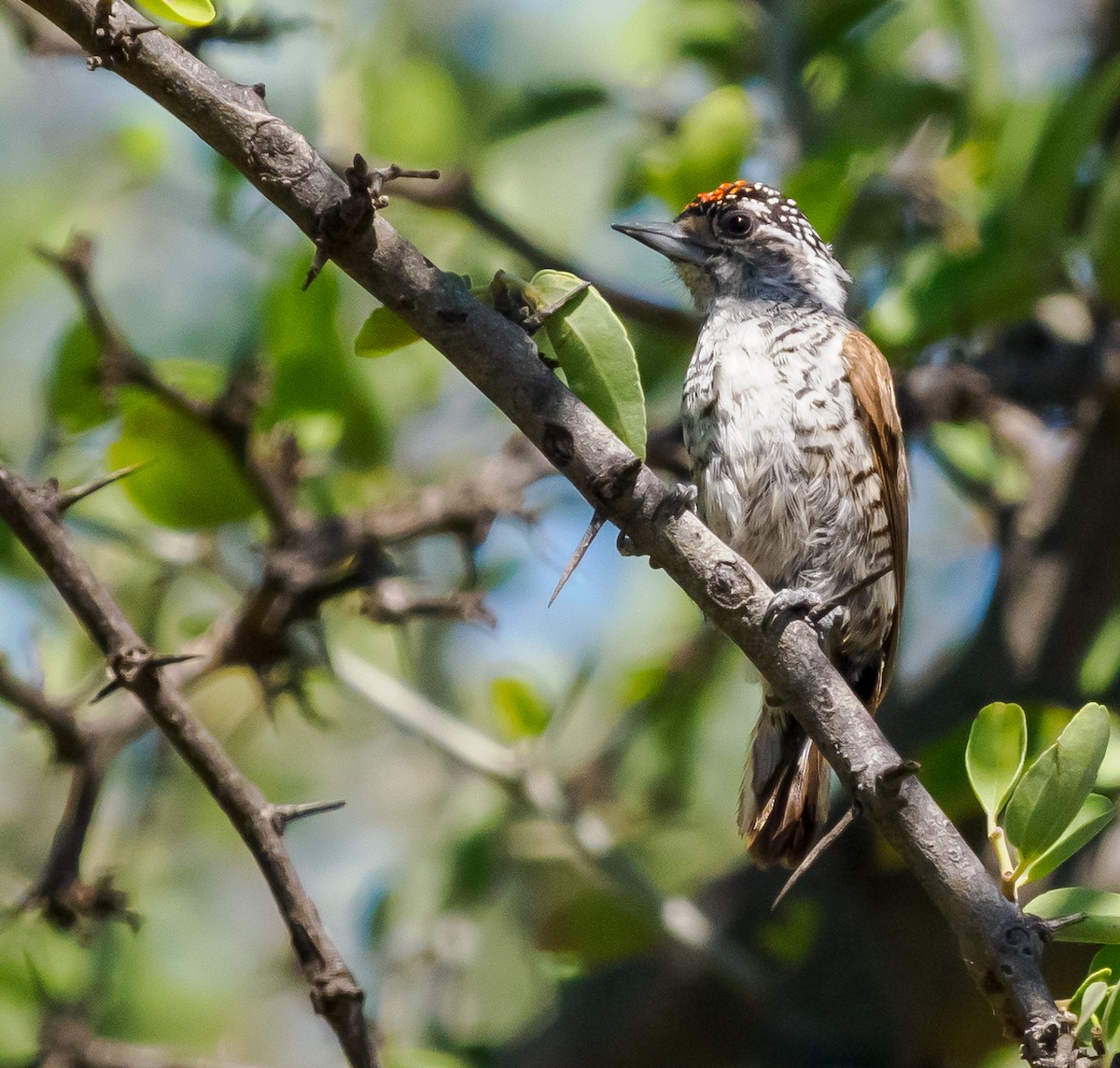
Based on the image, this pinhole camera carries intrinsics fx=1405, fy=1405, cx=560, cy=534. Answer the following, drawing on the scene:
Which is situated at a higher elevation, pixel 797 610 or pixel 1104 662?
pixel 1104 662

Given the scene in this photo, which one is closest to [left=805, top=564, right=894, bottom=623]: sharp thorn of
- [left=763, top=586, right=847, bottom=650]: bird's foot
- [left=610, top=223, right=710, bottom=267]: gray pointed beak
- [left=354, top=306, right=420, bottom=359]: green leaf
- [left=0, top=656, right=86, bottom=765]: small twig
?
[left=763, top=586, right=847, bottom=650]: bird's foot

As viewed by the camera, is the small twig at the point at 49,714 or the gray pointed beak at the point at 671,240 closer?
the small twig at the point at 49,714

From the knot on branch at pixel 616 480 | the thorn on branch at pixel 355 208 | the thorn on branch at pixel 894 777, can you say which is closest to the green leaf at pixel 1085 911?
the thorn on branch at pixel 894 777

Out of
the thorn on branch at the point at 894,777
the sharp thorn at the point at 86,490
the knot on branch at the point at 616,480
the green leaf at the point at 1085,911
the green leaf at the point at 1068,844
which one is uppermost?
the sharp thorn at the point at 86,490

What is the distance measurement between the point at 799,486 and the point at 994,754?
1.50 m

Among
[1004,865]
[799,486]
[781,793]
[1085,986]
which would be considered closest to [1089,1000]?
[1085,986]

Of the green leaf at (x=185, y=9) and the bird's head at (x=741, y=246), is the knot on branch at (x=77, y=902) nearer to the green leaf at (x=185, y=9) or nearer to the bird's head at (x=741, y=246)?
the green leaf at (x=185, y=9)

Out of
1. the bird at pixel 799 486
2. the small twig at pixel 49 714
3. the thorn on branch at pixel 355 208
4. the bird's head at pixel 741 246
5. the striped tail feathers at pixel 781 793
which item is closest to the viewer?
the thorn on branch at pixel 355 208

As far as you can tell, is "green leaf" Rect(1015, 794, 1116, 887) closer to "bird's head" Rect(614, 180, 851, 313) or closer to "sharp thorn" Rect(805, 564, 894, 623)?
"sharp thorn" Rect(805, 564, 894, 623)

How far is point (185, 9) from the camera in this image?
2.32 meters

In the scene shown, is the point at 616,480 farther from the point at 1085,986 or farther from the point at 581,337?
the point at 1085,986

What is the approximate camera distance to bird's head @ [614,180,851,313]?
4457mm

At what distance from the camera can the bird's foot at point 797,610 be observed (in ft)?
8.46

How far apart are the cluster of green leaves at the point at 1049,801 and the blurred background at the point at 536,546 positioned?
1026mm
